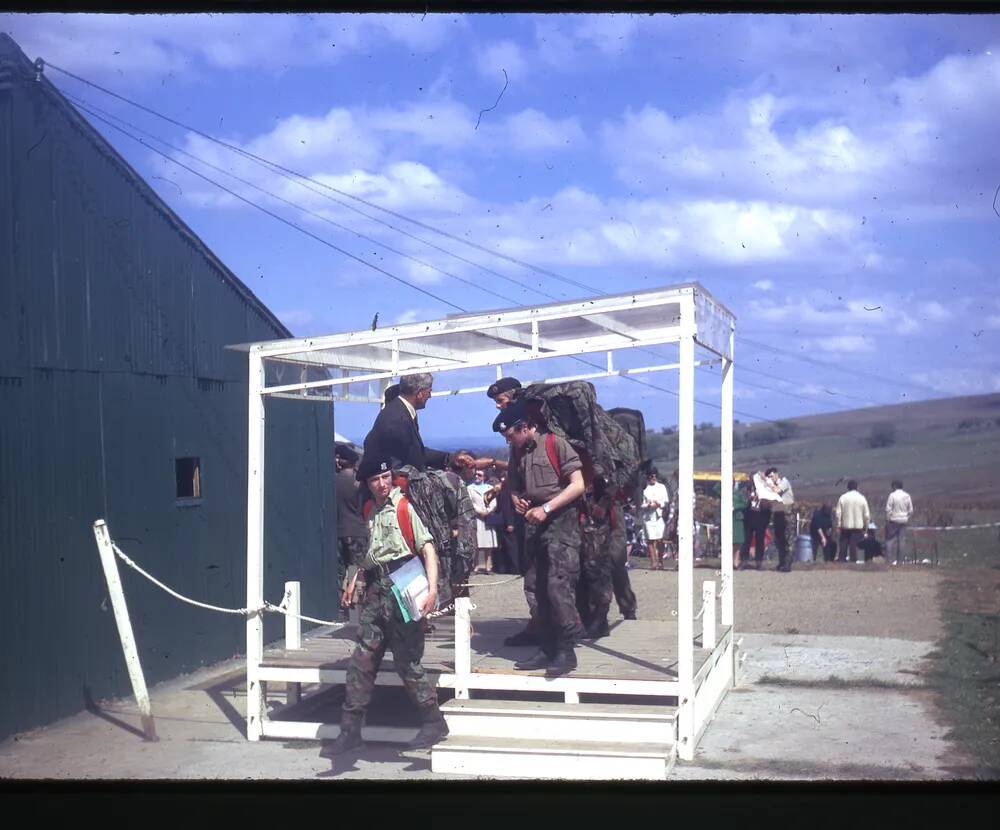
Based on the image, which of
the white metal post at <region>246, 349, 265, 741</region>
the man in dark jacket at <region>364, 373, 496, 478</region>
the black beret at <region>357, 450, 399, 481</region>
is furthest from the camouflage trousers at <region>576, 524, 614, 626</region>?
the white metal post at <region>246, 349, 265, 741</region>

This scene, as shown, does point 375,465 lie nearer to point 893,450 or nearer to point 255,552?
point 255,552

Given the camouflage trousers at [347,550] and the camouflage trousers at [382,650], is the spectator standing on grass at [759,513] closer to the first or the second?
the camouflage trousers at [347,550]

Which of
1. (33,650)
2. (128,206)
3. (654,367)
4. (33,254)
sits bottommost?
(33,650)

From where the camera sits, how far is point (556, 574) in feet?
24.2

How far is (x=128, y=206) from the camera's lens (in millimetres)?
9305

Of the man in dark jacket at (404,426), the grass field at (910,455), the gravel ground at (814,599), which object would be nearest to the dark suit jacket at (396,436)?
the man in dark jacket at (404,426)

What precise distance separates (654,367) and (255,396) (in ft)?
9.10

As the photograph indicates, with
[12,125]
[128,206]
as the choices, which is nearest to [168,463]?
[128,206]

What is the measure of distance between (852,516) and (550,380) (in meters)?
11.0

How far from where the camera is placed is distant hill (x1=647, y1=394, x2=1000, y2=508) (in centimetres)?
2325

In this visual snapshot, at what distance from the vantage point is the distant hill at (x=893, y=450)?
915 inches

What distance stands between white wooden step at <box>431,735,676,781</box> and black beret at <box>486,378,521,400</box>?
2503mm
